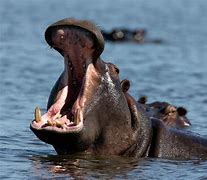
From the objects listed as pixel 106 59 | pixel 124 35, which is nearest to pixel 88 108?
pixel 106 59

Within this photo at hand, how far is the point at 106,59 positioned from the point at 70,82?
1458cm

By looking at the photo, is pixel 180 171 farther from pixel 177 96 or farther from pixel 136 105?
pixel 177 96

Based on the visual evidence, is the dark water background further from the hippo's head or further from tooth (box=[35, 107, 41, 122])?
tooth (box=[35, 107, 41, 122])

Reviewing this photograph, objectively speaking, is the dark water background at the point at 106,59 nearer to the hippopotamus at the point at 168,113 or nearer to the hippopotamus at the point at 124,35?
the hippopotamus at the point at 168,113

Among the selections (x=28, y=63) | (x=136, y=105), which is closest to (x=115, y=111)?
(x=136, y=105)

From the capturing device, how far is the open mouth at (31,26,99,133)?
8.64 metres

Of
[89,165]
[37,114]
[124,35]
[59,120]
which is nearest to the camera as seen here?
[37,114]

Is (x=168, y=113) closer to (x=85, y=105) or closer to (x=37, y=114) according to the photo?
(x=85, y=105)

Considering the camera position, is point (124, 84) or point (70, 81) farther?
point (124, 84)

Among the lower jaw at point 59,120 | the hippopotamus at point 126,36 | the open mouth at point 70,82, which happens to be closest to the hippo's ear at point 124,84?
the open mouth at point 70,82

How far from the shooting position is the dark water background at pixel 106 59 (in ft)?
29.9

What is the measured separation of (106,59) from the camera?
23.6 metres

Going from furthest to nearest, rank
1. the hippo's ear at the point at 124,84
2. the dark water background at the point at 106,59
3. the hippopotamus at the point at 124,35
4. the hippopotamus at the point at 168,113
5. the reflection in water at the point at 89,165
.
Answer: the hippopotamus at the point at 124,35, the hippopotamus at the point at 168,113, the hippo's ear at the point at 124,84, the dark water background at the point at 106,59, the reflection in water at the point at 89,165

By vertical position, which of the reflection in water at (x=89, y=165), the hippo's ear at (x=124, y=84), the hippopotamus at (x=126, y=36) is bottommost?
the reflection in water at (x=89, y=165)
